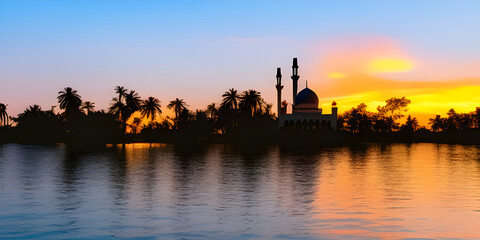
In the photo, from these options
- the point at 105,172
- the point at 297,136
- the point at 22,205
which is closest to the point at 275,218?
the point at 22,205

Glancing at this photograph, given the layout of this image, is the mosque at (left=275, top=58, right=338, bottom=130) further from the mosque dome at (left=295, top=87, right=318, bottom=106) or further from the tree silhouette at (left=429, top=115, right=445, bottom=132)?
the tree silhouette at (left=429, top=115, right=445, bottom=132)

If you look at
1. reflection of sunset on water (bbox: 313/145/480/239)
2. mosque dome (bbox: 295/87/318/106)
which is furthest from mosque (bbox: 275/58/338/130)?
reflection of sunset on water (bbox: 313/145/480/239)

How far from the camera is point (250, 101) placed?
5089 inches

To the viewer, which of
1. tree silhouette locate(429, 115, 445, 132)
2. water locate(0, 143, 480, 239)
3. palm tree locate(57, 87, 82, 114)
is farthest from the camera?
tree silhouette locate(429, 115, 445, 132)

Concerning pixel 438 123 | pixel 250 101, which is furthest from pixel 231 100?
pixel 438 123

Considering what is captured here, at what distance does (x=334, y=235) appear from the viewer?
1750cm

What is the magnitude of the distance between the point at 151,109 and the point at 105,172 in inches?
3665

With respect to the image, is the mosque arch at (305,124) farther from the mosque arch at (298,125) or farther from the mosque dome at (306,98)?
the mosque dome at (306,98)

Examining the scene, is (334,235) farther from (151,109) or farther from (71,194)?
(151,109)

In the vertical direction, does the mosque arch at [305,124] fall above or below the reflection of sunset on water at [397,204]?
above

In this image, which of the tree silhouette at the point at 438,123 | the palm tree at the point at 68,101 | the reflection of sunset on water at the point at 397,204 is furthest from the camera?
the tree silhouette at the point at 438,123

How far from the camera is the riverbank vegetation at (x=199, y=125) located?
118 metres

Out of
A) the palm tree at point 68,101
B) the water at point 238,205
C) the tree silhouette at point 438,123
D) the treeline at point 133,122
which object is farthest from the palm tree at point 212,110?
the water at point 238,205

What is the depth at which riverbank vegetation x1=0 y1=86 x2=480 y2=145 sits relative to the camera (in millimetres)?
118438
